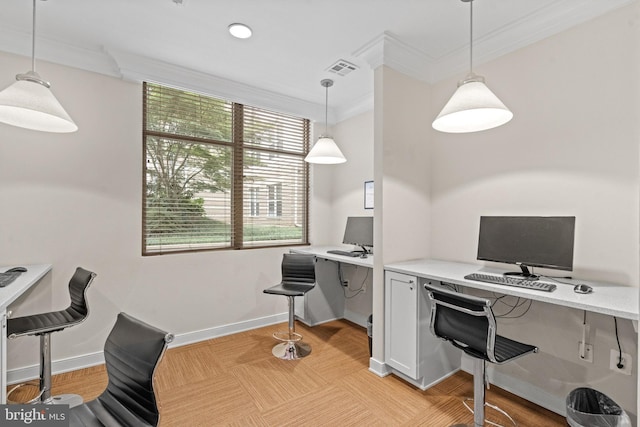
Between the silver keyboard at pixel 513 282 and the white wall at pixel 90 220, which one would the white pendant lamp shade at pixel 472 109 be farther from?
the white wall at pixel 90 220

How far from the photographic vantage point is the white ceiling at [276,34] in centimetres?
222

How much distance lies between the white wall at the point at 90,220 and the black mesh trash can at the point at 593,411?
126 inches

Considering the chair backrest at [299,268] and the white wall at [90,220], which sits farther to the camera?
the chair backrest at [299,268]

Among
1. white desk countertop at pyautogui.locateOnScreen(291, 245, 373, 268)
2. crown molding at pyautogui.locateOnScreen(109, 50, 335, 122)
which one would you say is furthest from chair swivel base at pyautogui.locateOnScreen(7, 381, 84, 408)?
crown molding at pyautogui.locateOnScreen(109, 50, 335, 122)

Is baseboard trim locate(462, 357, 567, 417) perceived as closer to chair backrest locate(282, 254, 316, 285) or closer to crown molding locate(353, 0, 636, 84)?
chair backrest locate(282, 254, 316, 285)

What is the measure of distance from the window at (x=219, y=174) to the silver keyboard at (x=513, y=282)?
8.34 ft

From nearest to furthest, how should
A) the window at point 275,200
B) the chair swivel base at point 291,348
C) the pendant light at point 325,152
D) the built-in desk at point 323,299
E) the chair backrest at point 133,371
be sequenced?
the chair backrest at point 133,371 < the chair swivel base at point 291,348 < the pendant light at point 325,152 < the built-in desk at point 323,299 < the window at point 275,200

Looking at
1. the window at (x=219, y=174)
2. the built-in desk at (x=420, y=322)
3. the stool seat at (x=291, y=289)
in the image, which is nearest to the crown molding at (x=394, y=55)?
the window at (x=219, y=174)

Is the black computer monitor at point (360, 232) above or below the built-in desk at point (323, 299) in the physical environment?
above

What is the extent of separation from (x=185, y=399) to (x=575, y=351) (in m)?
2.85

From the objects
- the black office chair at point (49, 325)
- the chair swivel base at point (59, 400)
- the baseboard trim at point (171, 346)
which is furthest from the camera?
the baseboard trim at point (171, 346)

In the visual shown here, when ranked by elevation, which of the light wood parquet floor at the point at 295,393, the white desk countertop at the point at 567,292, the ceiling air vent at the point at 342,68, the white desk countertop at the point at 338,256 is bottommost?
the light wood parquet floor at the point at 295,393

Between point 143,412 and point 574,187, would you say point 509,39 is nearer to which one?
→ point 574,187

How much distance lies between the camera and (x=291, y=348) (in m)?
3.12
